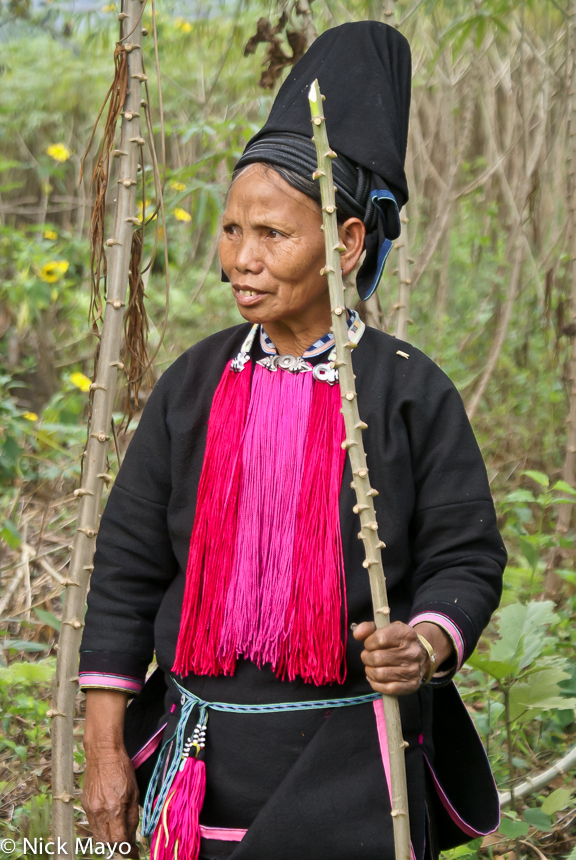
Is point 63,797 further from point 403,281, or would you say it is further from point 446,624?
point 403,281

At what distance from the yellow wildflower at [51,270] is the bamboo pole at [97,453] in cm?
309

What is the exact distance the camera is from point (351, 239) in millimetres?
1421

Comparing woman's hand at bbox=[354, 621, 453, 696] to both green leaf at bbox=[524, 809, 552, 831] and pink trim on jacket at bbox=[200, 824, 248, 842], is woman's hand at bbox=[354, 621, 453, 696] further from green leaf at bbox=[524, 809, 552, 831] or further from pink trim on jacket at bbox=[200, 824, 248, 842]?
green leaf at bbox=[524, 809, 552, 831]

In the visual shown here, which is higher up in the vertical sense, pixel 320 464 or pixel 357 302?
pixel 357 302

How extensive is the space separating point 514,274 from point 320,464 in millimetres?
2502

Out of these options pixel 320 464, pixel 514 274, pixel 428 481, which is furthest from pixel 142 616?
pixel 514 274

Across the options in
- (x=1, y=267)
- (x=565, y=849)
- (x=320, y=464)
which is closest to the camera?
(x=320, y=464)

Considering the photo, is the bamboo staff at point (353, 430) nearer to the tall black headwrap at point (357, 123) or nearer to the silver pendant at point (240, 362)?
the tall black headwrap at point (357, 123)

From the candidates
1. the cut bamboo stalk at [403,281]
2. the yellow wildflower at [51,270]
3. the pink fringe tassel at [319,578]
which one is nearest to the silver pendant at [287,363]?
the pink fringe tassel at [319,578]

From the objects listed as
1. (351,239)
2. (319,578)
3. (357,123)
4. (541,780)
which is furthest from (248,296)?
(541,780)

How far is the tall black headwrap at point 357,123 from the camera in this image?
4.50 ft

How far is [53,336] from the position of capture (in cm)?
514

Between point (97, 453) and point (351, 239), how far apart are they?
566 mm

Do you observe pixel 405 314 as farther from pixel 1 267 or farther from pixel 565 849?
pixel 1 267
